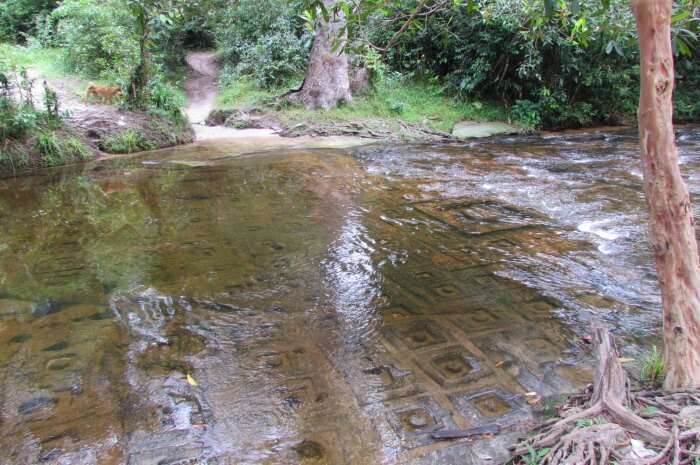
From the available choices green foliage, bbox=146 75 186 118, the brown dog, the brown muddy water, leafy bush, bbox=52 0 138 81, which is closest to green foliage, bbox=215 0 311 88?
leafy bush, bbox=52 0 138 81

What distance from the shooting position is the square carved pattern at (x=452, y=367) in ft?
10.4

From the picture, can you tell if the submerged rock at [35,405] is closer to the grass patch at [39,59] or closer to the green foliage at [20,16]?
the grass patch at [39,59]

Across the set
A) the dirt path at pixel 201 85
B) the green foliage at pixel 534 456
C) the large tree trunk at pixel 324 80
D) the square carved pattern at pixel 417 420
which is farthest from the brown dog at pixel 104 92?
the green foliage at pixel 534 456

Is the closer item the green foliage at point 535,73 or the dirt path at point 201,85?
the green foliage at point 535,73

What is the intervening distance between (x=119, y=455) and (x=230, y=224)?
351 cm

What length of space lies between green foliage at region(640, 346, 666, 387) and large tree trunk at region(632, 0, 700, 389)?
0.15 m

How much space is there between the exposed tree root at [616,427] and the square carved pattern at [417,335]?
0.98 meters

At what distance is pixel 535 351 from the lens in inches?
135

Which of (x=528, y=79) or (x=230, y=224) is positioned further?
(x=528, y=79)

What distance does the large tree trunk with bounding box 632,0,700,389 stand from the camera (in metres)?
2.66

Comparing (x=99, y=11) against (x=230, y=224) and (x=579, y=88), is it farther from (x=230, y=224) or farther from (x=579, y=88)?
(x=579, y=88)

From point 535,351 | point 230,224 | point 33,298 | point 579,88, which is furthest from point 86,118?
point 579,88

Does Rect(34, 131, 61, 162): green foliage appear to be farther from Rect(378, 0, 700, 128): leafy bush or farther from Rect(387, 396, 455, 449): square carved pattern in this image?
Rect(387, 396, 455, 449): square carved pattern

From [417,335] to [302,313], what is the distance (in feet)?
2.75
